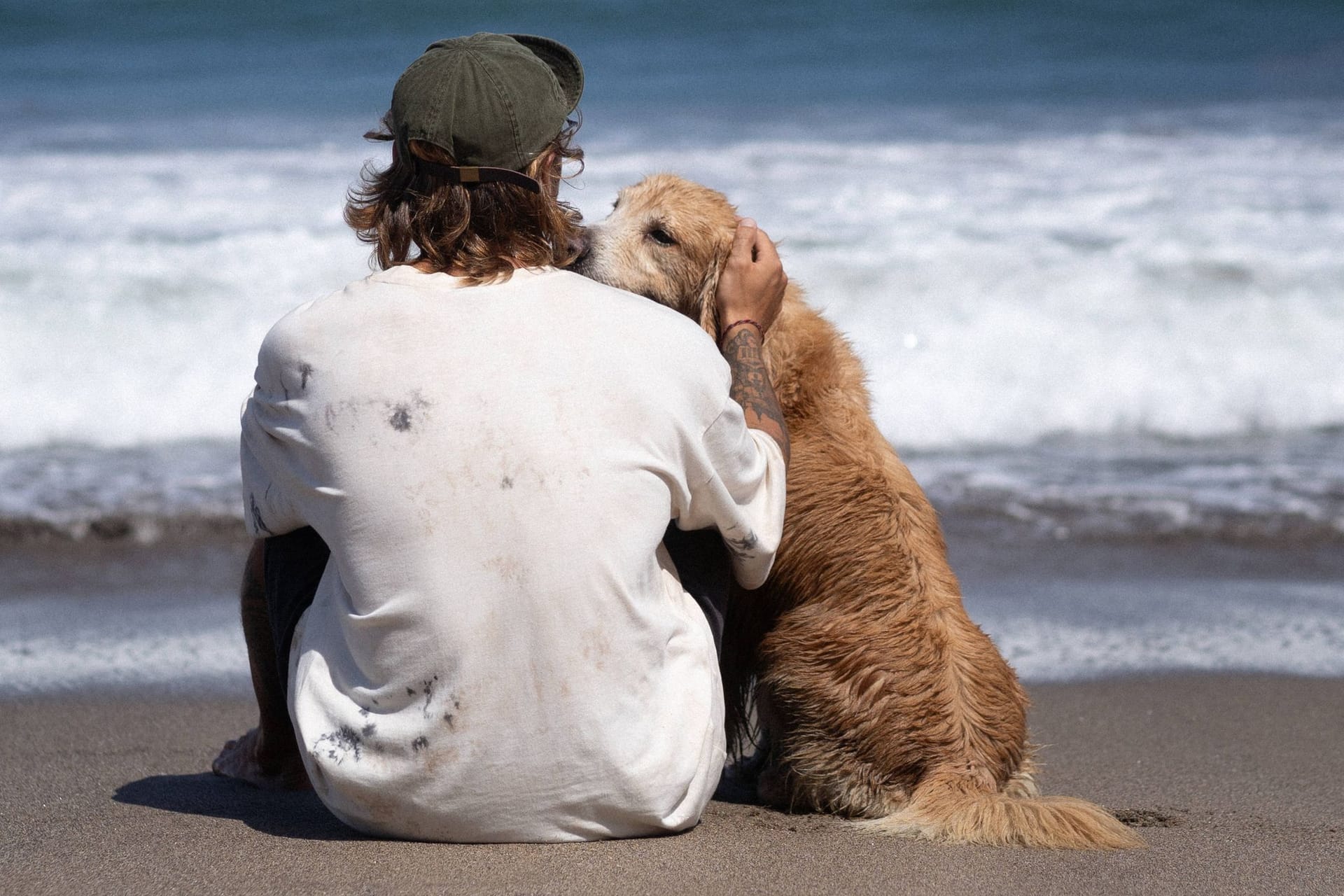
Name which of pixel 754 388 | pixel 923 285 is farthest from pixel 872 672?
pixel 923 285

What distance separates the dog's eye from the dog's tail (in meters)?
1.53

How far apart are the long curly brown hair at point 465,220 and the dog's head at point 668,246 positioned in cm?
99

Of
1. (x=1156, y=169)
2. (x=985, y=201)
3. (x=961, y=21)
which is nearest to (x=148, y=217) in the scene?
(x=985, y=201)

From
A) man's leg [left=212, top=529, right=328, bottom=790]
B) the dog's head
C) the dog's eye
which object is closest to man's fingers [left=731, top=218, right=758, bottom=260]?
the dog's head

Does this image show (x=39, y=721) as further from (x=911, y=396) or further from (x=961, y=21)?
(x=961, y=21)

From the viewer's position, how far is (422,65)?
92.8 inches

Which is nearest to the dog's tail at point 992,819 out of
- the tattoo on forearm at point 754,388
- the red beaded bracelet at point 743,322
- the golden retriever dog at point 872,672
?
the golden retriever dog at point 872,672

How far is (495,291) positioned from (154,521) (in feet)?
13.1

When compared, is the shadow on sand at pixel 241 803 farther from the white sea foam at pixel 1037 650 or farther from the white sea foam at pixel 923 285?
the white sea foam at pixel 923 285

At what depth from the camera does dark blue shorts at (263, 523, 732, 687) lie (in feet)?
8.41

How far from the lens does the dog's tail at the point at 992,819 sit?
2.62 metres

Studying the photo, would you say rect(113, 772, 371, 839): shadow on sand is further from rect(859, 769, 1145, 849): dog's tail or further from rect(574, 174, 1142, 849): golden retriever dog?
rect(859, 769, 1145, 849): dog's tail

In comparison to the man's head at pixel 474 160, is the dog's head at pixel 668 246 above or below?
below

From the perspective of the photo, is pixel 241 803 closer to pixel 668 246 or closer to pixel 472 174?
pixel 472 174
